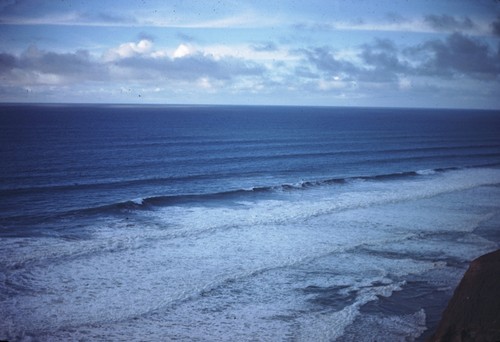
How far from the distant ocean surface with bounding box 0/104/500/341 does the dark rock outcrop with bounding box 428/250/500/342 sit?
73.0 inches

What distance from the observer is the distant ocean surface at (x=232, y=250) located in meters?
13.2

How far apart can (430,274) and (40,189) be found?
95.7 ft

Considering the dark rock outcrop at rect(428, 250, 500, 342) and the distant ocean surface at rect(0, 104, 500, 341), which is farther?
the distant ocean surface at rect(0, 104, 500, 341)

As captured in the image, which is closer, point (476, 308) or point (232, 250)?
point (476, 308)

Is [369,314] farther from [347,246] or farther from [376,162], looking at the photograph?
[376,162]

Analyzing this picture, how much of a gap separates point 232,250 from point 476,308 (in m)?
11.7

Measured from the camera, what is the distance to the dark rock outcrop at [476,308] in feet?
31.5

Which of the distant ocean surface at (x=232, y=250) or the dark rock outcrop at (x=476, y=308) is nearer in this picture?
the dark rock outcrop at (x=476, y=308)

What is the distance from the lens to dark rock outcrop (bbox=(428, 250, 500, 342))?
9602 mm

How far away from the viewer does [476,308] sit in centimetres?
A: 1046

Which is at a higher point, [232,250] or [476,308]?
[476,308]

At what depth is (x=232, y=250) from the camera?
19.9 meters

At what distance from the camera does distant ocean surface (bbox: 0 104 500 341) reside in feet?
43.3

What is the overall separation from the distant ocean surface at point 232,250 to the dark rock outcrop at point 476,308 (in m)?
1.85
